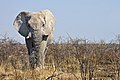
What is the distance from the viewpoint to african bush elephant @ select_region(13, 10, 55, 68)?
37.9 feet

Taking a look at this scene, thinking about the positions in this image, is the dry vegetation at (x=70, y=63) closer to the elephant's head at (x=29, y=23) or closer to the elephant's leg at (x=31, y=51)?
the elephant's leg at (x=31, y=51)

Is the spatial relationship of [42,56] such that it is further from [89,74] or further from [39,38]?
[89,74]

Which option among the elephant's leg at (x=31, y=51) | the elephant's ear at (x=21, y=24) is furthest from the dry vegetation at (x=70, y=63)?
the elephant's ear at (x=21, y=24)

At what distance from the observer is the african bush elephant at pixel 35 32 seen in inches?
455

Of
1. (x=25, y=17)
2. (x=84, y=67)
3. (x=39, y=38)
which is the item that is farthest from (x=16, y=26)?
(x=84, y=67)

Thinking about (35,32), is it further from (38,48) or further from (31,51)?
(31,51)

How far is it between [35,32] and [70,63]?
1590 mm

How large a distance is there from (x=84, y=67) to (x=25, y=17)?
17.2ft

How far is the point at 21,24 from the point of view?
41.1ft

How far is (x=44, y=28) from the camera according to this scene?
39.7 ft

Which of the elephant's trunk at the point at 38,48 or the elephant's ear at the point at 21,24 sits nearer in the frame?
the elephant's trunk at the point at 38,48

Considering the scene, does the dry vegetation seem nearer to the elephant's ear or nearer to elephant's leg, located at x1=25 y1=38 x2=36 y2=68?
elephant's leg, located at x1=25 y1=38 x2=36 y2=68

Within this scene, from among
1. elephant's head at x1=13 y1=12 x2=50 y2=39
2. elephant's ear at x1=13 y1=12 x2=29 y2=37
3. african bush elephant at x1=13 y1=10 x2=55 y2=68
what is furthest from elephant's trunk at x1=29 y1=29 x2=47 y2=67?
elephant's ear at x1=13 y1=12 x2=29 y2=37

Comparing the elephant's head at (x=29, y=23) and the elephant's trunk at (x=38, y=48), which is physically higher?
the elephant's head at (x=29, y=23)
